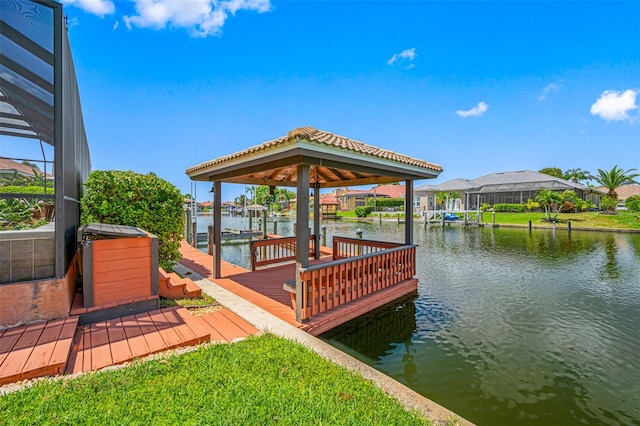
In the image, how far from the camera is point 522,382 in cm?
338

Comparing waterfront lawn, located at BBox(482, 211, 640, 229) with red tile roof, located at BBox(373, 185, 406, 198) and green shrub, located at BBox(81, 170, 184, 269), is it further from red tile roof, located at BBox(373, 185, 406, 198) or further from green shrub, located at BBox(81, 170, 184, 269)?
red tile roof, located at BBox(373, 185, 406, 198)

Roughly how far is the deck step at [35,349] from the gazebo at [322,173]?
2.61 meters

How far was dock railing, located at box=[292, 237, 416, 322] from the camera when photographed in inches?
164

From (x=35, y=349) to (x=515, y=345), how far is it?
607 centimetres

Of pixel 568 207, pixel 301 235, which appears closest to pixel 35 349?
pixel 301 235

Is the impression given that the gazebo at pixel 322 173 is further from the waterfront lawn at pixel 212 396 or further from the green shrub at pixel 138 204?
the waterfront lawn at pixel 212 396

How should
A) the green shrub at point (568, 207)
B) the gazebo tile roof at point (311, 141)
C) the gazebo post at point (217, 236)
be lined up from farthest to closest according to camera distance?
the green shrub at point (568, 207)
the gazebo post at point (217, 236)
the gazebo tile roof at point (311, 141)

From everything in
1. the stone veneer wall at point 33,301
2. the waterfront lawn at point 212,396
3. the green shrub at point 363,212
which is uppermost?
the green shrub at point 363,212

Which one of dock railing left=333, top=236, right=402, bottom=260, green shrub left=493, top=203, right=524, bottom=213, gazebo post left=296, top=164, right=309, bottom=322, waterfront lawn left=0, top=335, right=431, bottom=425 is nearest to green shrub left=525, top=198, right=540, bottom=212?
green shrub left=493, top=203, right=524, bottom=213

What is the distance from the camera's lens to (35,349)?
2637mm

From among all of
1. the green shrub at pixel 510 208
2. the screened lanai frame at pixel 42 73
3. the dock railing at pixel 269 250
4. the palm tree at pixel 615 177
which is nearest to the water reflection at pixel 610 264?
the dock railing at pixel 269 250

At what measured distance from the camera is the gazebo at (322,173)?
4105 mm

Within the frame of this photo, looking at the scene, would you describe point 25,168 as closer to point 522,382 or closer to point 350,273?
point 350,273

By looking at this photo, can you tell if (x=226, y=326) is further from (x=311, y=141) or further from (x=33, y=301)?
(x=311, y=141)
